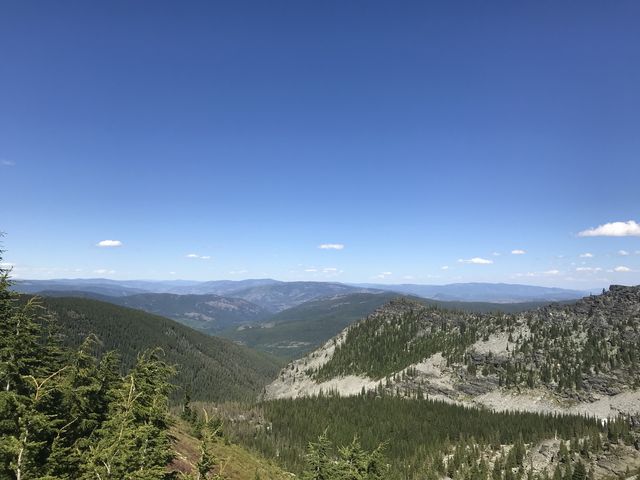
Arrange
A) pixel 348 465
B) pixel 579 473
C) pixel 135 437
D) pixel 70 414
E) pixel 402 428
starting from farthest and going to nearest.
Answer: pixel 402 428 → pixel 579 473 → pixel 348 465 → pixel 70 414 → pixel 135 437

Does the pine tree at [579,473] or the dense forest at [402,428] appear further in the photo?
the dense forest at [402,428]

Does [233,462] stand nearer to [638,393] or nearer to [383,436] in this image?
[383,436]

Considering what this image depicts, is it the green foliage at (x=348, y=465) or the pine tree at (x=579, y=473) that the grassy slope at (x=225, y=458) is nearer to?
the green foliage at (x=348, y=465)

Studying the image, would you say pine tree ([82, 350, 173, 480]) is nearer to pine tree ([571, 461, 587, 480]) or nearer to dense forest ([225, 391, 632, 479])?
pine tree ([571, 461, 587, 480])

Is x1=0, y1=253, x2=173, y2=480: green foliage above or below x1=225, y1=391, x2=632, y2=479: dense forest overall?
above

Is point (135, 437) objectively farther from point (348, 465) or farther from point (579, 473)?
point (579, 473)

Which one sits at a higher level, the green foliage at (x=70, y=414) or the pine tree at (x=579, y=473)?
the green foliage at (x=70, y=414)

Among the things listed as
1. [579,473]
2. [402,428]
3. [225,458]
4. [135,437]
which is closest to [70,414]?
[135,437]

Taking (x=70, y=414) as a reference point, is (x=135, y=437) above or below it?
above

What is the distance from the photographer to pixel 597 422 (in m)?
141

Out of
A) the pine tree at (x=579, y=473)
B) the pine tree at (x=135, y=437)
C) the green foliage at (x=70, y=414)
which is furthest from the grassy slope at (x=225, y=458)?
the pine tree at (x=579, y=473)

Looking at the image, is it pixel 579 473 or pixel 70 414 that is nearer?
pixel 70 414

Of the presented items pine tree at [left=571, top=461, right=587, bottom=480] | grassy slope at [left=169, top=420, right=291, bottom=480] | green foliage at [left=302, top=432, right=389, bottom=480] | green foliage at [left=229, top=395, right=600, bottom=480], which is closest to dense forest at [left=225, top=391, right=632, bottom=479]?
green foliage at [left=229, top=395, right=600, bottom=480]

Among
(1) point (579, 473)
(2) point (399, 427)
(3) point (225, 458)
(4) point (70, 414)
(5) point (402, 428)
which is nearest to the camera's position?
(4) point (70, 414)
